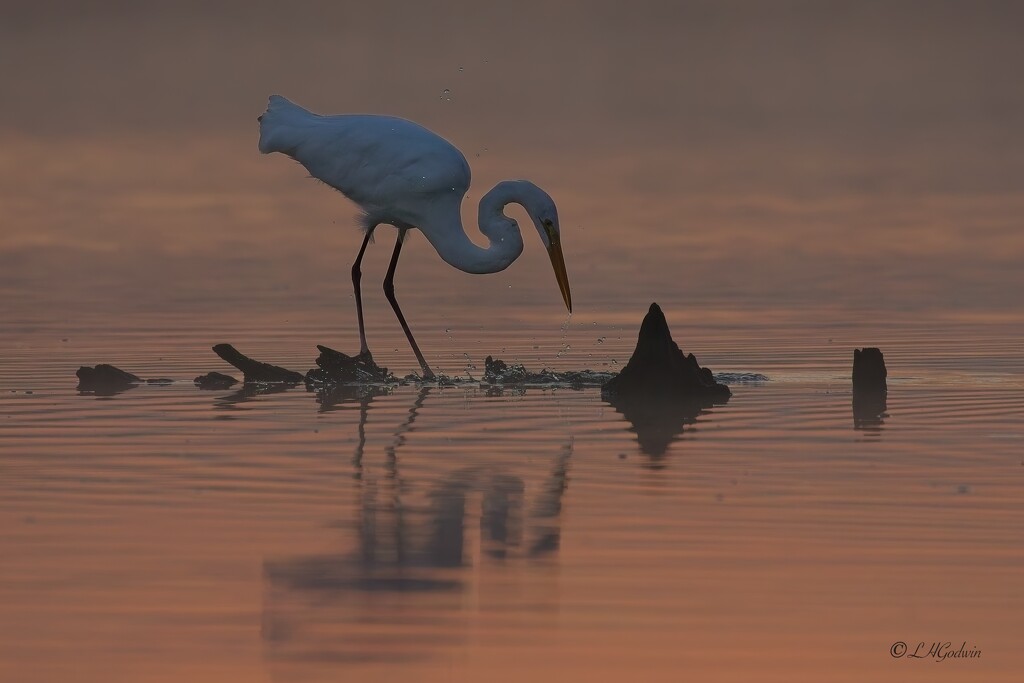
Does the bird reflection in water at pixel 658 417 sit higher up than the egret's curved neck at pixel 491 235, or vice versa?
the egret's curved neck at pixel 491 235

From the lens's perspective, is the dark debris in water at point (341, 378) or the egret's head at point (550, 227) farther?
the egret's head at point (550, 227)

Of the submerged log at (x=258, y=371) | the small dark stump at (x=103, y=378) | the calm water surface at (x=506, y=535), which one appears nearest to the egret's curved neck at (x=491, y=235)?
the submerged log at (x=258, y=371)

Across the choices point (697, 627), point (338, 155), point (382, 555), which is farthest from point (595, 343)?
point (697, 627)

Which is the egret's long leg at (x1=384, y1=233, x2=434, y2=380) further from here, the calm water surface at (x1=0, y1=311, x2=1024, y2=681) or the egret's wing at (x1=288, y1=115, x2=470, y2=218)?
the calm water surface at (x1=0, y1=311, x2=1024, y2=681)

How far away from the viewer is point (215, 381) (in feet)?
47.0

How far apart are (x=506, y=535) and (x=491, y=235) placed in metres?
6.92

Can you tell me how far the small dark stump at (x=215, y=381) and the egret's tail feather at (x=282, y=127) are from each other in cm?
277

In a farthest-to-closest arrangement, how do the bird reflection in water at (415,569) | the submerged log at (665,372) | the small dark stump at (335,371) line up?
the small dark stump at (335,371) < the submerged log at (665,372) < the bird reflection in water at (415,569)

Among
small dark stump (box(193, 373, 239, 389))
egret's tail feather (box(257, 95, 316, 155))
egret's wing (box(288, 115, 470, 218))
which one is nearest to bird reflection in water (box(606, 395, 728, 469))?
small dark stump (box(193, 373, 239, 389))

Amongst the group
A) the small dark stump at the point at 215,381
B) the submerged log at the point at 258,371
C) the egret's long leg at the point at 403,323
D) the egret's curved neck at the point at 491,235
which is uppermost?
the egret's curved neck at the point at 491,235

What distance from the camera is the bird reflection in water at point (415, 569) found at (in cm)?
675

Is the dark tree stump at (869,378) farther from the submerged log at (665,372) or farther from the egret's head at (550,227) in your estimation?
the egret's head at (550,227)

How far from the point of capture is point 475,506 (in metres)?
9.12

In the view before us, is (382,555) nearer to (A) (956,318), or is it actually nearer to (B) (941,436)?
(B) (941,436)
